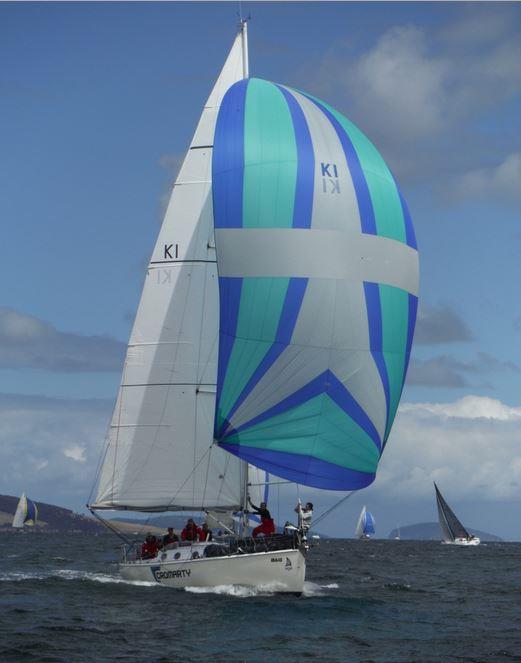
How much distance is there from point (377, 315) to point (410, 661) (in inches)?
395

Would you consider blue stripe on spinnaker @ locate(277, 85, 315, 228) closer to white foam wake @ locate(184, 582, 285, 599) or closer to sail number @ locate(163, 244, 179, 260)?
sail number @ locate(163, 244, 179, 260)

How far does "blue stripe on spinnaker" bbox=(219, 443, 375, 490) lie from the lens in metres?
28.1

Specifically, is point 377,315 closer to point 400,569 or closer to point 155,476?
point 155,476

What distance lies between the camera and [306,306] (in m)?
28.2

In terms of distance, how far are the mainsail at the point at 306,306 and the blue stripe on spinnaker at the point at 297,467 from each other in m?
0.03

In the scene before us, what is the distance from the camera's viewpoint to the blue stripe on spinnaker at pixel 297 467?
2806 centimetres

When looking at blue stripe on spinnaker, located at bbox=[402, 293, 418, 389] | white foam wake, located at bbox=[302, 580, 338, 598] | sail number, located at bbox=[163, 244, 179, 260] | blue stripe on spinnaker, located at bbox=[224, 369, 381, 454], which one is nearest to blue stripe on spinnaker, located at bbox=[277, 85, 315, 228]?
blue stripe on spinnaker, located at bbox=[402, 293, 418, 389]

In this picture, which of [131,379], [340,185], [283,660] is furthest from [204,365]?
[283,660]

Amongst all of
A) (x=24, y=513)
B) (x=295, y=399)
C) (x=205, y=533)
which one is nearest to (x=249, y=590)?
(x=205, y=533)

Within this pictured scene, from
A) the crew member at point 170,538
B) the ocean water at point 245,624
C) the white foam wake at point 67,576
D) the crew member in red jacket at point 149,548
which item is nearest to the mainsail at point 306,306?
the ocean water at point 245,624

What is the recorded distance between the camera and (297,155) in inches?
1149

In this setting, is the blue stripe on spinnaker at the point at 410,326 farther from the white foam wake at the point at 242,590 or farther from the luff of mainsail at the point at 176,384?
the white foam wake at the point at 242,590

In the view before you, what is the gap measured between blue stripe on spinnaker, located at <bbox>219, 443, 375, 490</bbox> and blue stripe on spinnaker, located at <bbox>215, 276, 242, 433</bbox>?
1.74 m

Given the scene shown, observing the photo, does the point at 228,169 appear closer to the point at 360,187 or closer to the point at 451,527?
the point at 360,187
